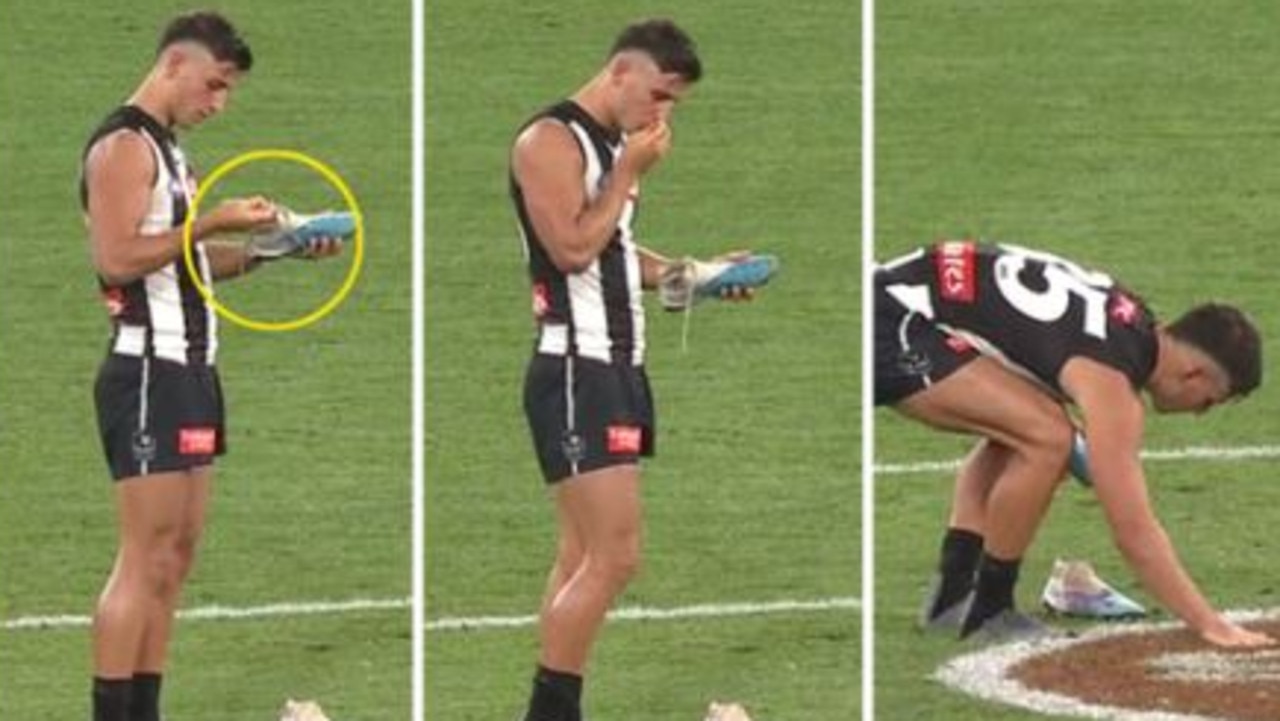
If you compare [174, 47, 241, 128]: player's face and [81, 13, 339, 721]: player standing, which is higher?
[174, 47, 241, 128]: player's face

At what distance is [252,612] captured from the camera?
1847 cm

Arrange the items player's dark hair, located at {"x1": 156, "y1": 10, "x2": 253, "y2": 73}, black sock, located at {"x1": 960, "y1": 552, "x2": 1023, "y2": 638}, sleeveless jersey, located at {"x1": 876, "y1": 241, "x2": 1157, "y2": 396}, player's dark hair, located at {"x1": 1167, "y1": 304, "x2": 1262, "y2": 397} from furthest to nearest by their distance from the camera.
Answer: black sock, located at {"x1": 960, "y1": 552, "x2": 1023, "y2": 638} → sleeveless jersey, located at {"x1": 876, "y1": 241, "x2": 1157, "y2": 396} → player's dark hair, located at {"x1": 1167, "y1": 304, "x2": 1262, "y2": 397} → player's dark hair, located at {"x1": 156, "y1": 10, "x2": 253, "y2": 73}

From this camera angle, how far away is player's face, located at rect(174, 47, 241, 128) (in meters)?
16.1

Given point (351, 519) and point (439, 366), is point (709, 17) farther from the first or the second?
point (351, 519)

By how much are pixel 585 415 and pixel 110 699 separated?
1.50 m

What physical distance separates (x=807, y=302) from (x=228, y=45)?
7.49 metres

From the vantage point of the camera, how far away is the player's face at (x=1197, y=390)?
687 inches

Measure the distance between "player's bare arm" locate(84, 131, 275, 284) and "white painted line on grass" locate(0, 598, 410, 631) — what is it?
250 centimetres

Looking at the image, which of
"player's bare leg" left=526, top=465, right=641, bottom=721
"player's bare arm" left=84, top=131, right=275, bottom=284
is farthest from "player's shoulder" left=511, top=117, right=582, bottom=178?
"player's bare leg" left=526, top=465, right=641, bottom=721

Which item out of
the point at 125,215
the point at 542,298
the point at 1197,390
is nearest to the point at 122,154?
the point at 125,215

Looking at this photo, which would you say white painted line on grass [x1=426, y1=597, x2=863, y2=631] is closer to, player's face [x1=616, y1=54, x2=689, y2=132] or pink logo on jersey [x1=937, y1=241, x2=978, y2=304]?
pink logo on jersey [x1=937, y1=241, x2=978, y2=304]

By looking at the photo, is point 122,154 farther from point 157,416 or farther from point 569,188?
point 569,188

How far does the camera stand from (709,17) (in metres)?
27.1

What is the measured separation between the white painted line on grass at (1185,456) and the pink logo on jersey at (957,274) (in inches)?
96.3
